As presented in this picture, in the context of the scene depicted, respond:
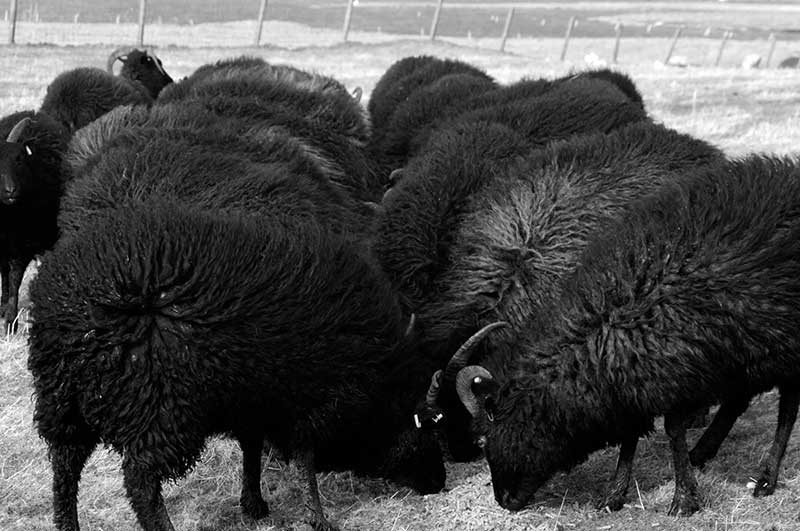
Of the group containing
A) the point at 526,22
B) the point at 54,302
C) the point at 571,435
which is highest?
the point at 54,302

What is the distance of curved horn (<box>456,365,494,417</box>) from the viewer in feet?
18.9

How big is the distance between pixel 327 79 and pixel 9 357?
4.56 meters

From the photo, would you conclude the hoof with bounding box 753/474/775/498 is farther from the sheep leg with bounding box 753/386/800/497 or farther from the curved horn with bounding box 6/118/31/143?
the curved horn with bounding box 6/118/31/143

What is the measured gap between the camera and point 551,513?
5.51 m

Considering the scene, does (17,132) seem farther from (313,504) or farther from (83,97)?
(313,504)

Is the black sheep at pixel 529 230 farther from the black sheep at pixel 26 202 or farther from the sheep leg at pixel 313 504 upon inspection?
the black sheep at pixel 26 202

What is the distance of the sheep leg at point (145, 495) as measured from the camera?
4.83 metres

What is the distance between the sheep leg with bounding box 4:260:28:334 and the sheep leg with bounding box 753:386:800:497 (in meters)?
5.59

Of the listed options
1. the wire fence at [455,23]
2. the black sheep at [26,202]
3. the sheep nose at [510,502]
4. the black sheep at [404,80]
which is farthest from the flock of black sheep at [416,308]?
the wire fence at [455,23]

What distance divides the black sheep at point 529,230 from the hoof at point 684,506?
4.45 feet

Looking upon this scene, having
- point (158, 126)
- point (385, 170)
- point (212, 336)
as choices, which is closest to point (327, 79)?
point (385, 170)

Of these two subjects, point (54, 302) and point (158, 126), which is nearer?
point (54, 302)

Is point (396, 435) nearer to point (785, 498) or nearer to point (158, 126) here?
point (785, 498)

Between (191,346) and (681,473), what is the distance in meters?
2.58
